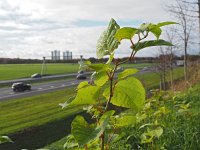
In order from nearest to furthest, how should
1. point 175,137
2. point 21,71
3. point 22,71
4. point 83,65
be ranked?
1. point 83,65
2. point 175,137
3. point 21,71
4. point 22,71

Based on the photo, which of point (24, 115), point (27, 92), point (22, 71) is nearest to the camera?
point (24, 115)

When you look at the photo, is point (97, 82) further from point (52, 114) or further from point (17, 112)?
point (17, 112)

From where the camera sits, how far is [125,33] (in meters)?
1.41

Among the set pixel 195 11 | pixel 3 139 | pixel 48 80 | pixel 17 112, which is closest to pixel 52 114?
pixel 17 112

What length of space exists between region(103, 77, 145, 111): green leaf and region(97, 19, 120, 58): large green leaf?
0.13 m

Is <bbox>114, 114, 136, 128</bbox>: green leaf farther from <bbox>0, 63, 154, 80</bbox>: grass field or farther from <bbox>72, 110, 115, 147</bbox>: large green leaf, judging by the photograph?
<bbox>0, 63, 154, 80</bbox>: grass field

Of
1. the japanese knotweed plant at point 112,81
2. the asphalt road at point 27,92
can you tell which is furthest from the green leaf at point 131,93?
the asphalt road at point 27,92

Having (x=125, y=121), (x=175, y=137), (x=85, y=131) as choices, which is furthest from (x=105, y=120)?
(x=175, y=137)

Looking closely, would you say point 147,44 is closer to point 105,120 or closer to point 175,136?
point 105,120

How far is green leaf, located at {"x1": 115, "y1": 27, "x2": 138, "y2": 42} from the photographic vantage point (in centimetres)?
139

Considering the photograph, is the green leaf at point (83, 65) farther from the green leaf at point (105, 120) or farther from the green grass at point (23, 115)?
the green grass at point (23, 115)

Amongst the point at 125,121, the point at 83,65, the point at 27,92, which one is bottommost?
the point at 27,92

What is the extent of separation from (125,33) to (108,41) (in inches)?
→ 3.6

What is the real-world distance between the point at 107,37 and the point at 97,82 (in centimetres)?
19
